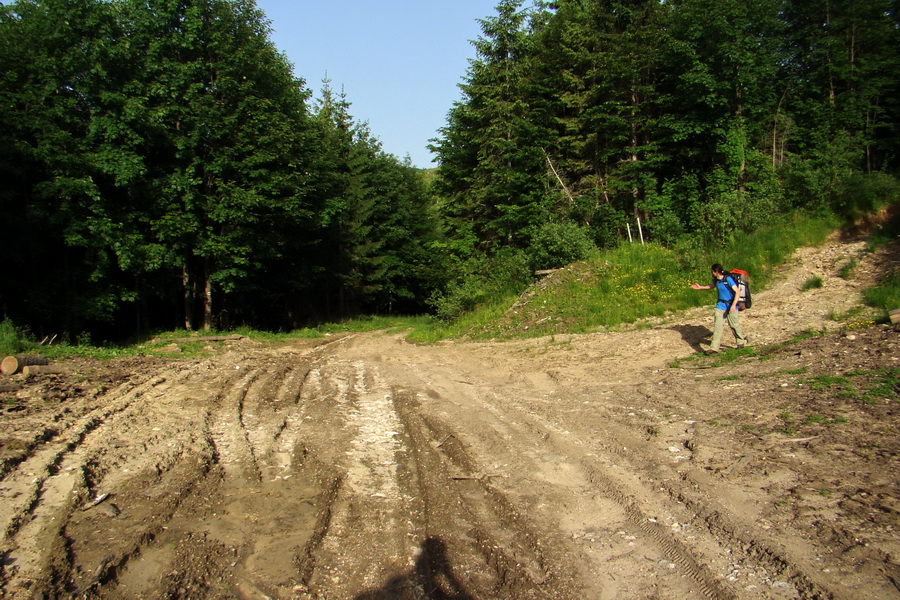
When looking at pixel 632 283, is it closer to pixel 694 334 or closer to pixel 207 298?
pixel 694 334

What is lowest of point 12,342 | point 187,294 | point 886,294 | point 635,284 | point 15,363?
point 886,294

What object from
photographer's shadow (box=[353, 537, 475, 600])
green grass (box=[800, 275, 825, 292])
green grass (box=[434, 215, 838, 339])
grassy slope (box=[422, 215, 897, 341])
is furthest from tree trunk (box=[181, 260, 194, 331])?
green grass (box=[800, 275, 825, 292])

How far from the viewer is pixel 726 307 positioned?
10.0 meters

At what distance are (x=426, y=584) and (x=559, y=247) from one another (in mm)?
15238

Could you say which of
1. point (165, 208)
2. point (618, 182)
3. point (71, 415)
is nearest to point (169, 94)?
point (165, 208)

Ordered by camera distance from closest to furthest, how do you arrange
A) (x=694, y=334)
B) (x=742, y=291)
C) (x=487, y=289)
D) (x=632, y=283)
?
(x=742, y=291) → (x=694, y=334) → (x=632, y=283) → (x=487, y=289)

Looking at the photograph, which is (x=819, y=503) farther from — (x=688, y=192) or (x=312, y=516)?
(x=688, y=192)

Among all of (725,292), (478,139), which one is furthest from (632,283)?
A: (478,139)

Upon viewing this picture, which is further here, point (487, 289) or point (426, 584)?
point (487, 289)

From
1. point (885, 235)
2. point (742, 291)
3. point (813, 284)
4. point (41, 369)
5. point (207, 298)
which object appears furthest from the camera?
point (207, 298)

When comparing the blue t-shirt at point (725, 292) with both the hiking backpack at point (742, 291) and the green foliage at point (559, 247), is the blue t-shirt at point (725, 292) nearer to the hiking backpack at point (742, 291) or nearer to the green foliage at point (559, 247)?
the hiking backpack at point (742, 291)

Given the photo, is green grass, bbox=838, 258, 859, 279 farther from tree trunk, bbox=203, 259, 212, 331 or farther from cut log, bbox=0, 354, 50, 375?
tree trunk, bbox=203, 259, 212, 331

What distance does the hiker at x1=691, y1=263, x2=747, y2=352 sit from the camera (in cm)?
988

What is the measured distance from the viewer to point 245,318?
30.6 metres
